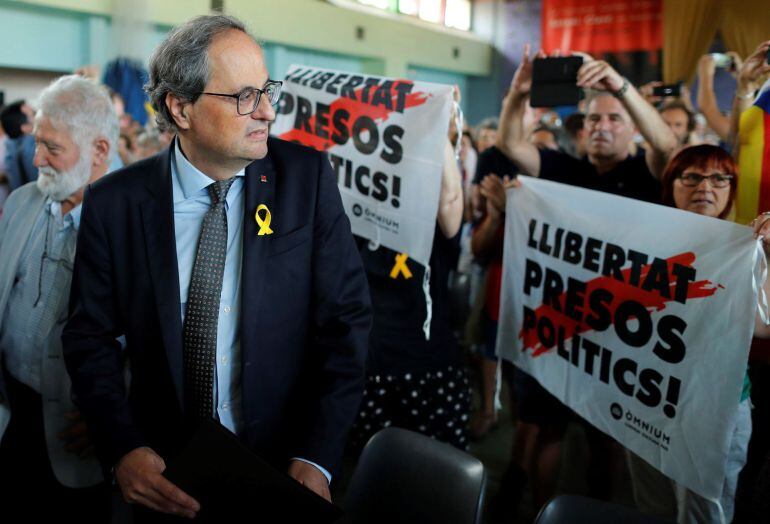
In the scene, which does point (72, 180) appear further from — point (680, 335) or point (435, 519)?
point (680, 335)

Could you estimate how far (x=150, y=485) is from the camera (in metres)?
1.49

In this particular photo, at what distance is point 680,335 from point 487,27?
1453 cm

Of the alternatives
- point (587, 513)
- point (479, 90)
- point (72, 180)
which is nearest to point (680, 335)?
point (587, 513)

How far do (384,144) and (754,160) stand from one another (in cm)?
125

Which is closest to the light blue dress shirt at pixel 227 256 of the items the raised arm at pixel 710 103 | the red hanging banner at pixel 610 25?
the raised arm at pixel 710 103

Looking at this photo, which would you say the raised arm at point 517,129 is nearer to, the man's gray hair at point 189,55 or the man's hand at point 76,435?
the man's gray hair at point 189,55

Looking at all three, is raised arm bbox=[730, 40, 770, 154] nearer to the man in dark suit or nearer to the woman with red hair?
the woman with red hair

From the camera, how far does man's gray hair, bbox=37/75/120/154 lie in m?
2.07

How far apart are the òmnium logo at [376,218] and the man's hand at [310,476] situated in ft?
3.71

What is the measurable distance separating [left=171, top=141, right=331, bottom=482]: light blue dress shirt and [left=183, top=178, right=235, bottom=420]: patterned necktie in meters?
0.02

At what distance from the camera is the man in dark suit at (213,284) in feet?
4.99

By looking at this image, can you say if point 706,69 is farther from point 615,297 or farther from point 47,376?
point 47,376

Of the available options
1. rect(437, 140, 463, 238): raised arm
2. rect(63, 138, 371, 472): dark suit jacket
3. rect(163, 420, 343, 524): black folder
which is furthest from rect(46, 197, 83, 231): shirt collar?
rect(437, 140, 463, 238): raised arm

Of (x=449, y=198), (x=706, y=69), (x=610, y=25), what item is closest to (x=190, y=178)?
(x=449, y=198)
